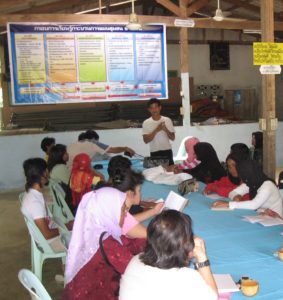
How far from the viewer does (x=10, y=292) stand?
318 centimetres

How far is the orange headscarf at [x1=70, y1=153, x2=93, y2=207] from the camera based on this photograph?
3516 millimetres

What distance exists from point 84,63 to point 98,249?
4897 millimetres

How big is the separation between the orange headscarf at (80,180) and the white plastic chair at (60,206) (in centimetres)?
11

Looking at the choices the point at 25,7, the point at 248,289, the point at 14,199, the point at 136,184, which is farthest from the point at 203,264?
the point at 25,7

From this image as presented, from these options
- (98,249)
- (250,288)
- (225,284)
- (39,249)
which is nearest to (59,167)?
(39,249)

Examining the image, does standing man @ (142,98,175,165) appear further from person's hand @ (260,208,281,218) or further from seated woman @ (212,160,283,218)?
person's hand @ (260,208,281,218)

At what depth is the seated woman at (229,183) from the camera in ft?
10.6

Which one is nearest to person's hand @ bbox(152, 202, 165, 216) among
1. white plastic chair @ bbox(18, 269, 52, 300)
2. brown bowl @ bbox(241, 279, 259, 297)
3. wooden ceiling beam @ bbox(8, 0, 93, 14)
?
brown bowl @ bbox(241, 279, 259, 297)

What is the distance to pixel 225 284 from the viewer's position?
5.54 ft

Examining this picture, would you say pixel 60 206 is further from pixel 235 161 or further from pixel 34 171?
pixel 235 161

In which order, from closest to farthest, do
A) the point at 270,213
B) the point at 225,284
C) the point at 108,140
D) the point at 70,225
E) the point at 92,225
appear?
the point at 225,284 < the point at 92,225 < the point at 270,213 < the point at 70,225 < the point at 108,140

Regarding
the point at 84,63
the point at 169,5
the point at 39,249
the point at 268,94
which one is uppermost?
the point at 169,5

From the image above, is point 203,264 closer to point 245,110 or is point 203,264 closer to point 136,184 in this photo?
point 136,184

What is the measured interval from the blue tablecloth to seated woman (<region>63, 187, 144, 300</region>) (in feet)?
1.42
